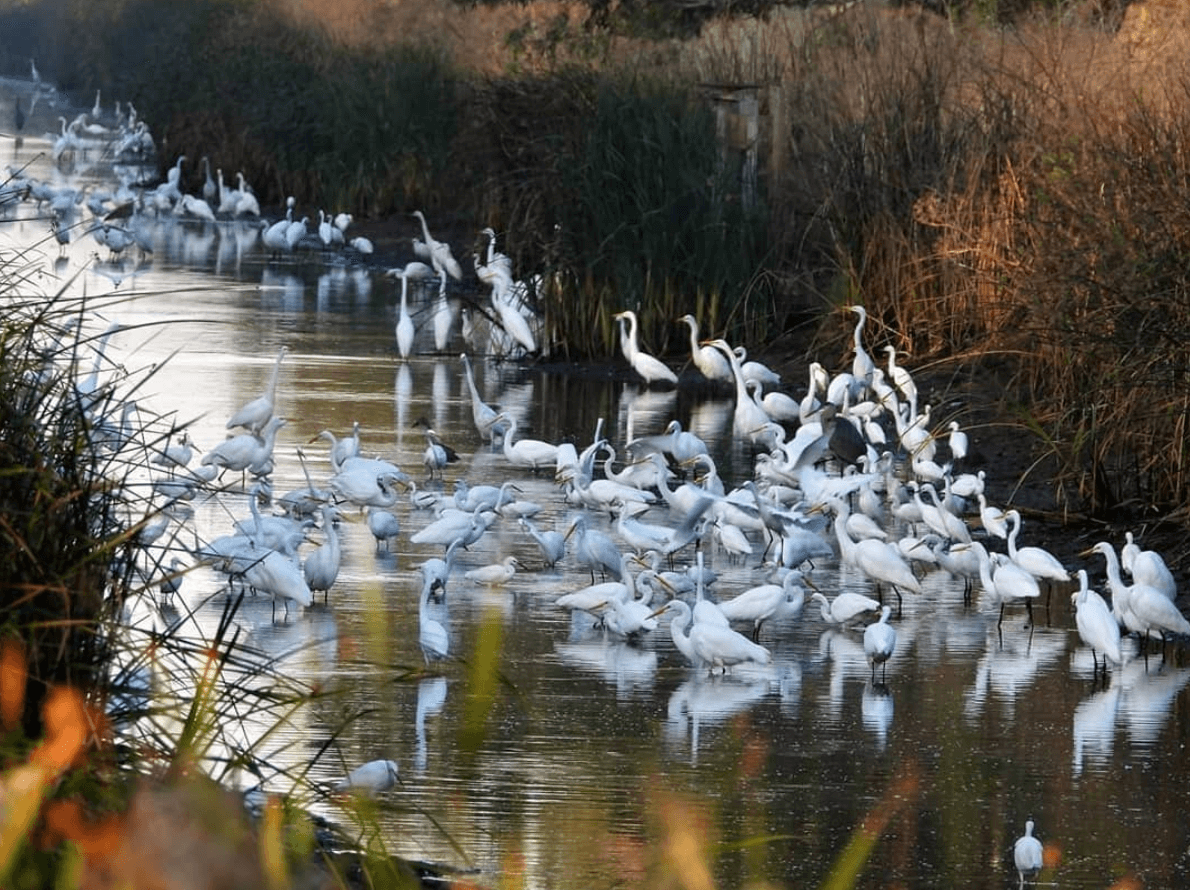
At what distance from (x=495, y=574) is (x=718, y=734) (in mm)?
2595

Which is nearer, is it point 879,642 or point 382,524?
point 879,642

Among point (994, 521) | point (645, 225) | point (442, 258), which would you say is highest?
point (645, 225)

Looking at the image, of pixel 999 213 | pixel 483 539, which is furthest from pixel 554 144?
pixel 483 539

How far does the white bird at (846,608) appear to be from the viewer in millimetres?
9180

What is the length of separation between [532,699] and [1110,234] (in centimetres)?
464

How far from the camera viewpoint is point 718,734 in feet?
25.0

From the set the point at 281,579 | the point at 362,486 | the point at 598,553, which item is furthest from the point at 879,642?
the point at 362,486

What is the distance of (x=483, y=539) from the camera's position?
11344 mm

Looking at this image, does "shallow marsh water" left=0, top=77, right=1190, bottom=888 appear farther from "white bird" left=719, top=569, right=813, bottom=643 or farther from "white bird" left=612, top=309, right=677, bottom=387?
"white bird" left=612, top=309, right=677, bottom=387

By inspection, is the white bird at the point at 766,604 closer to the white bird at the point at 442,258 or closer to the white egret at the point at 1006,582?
the white egret at the point at 1006,582

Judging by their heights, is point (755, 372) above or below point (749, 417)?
above

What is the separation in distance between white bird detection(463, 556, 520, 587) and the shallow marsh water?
7 centimetres

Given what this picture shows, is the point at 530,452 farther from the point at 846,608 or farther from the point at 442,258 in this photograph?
the point at 442,258

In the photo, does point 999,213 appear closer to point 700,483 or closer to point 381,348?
point 700,483
